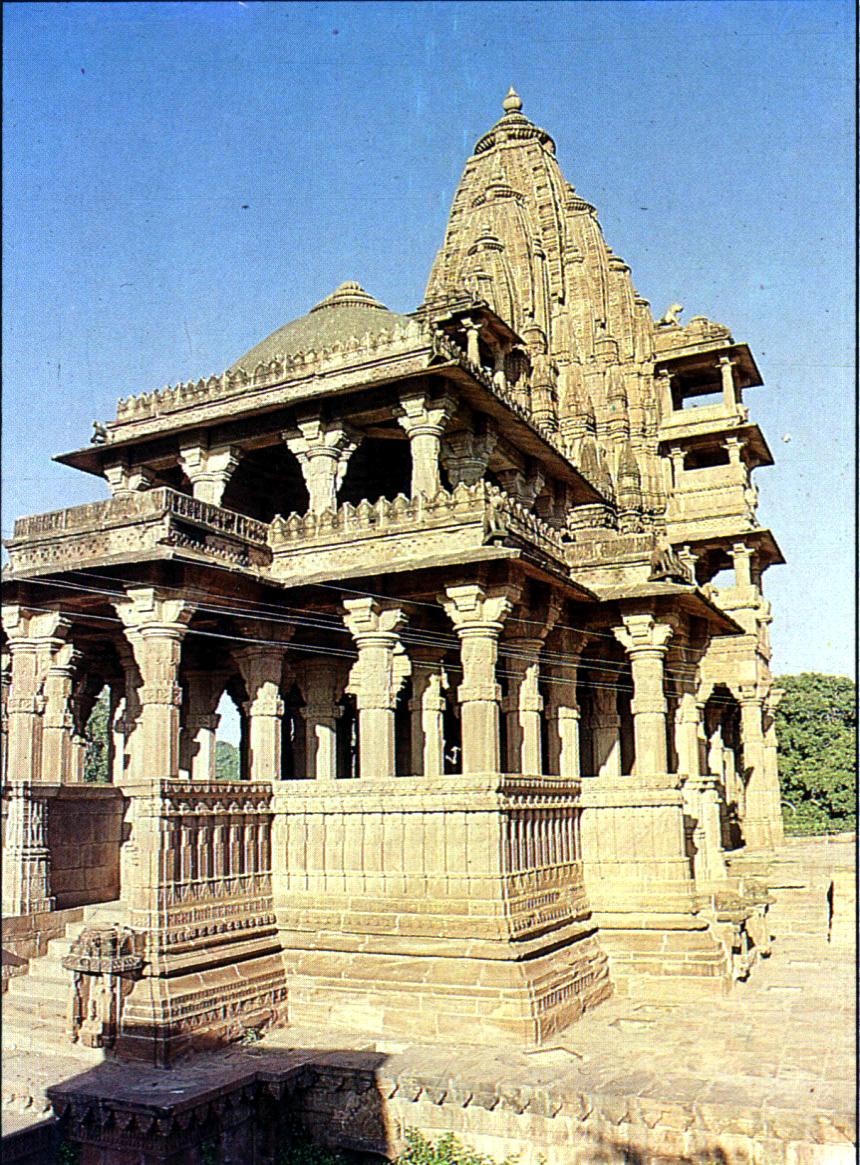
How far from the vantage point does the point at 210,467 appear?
18.2 meters

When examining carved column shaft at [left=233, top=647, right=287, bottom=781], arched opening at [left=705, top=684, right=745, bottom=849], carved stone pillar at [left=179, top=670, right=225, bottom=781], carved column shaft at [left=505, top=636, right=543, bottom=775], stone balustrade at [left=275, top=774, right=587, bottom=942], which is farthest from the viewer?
arched opening at [left=705, top=684, right=745, bottom=849]

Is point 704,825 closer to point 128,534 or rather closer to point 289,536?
point 289,536

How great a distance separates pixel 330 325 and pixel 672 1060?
14.0m

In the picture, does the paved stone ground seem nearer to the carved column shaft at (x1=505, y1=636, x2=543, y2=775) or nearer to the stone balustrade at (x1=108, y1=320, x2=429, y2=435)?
the carved column shaft at (x1=505, y1=636, x2=543, y2=775)

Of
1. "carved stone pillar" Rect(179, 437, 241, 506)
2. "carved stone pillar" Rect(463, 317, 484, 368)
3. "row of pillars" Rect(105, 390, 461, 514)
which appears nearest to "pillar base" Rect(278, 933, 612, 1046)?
"row of pillars" Rect(105, 390, 461, 514)

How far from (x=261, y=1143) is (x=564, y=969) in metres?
4.33

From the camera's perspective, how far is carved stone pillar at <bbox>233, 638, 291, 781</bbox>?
1479 centimetres

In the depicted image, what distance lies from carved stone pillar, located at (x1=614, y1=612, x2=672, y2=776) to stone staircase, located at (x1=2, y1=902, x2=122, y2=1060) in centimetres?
799

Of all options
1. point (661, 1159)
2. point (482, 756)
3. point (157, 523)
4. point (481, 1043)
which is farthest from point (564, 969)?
point (157, 523)

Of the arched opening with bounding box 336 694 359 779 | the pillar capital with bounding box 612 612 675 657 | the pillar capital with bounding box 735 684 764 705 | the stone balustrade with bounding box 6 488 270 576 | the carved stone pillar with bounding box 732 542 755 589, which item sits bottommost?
the arched opening with bounding box 336 694 359 779

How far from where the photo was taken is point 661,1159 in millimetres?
10039

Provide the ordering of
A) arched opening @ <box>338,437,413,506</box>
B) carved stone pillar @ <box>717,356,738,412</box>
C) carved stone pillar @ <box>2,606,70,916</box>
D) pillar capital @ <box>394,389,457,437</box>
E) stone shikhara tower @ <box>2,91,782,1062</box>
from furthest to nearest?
carved stone pillar @ <box>717,356,738,412</box> < arched opening @ <box>338,437,413,506</box> < pillar capital @ <box>394,389,457,437</box> < carved stone pillar @ <box>2,606,70,916</box> < stone shikhara tower @ <box>2,91,782,1062</box>

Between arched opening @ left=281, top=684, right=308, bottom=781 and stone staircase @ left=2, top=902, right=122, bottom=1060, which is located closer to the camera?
stone staircase @ left=2, top=902, right=122, bottom=1060

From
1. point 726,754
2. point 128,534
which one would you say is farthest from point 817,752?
point 128,534
